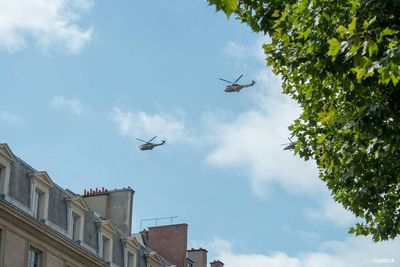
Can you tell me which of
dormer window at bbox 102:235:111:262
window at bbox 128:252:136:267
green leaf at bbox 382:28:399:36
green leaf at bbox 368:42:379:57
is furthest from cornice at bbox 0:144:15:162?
green leaf at bbox 368:42:379:57

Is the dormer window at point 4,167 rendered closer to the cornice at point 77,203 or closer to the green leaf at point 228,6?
the cornice at point 77,203

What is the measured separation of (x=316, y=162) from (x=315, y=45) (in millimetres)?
5613

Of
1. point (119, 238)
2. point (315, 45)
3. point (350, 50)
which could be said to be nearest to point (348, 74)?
point (315, 45)

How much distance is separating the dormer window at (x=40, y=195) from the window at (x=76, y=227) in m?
2.61

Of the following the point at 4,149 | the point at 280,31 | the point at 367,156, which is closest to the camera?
the point at 280,31

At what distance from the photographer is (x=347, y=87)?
18422 millimetres

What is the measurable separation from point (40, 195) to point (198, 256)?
2084cm

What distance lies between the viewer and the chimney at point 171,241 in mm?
52781

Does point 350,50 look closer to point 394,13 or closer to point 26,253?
point 394,13

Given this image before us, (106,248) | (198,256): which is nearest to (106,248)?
(106,248)

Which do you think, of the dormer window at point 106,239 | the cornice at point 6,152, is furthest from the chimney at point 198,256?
the cornice at point 6,152

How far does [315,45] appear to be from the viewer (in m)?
18.5

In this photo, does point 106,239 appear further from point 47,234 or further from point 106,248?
point 47,234

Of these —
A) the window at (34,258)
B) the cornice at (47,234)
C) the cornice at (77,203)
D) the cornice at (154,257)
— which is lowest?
the window at (34,258)
